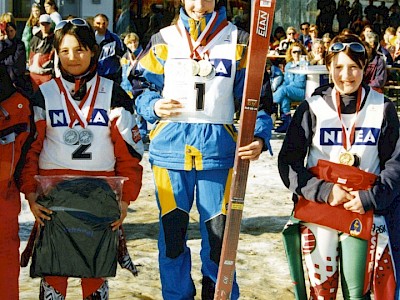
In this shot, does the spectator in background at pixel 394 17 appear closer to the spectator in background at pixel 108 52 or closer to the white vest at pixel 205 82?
the spectator in background at pixel 108 52

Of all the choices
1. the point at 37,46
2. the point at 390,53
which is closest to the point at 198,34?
the point at 37,46

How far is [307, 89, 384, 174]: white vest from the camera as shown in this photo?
3.45 meters

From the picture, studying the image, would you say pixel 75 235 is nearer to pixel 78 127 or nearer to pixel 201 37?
pixel 78 127

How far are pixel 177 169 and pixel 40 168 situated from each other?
26.7 inches

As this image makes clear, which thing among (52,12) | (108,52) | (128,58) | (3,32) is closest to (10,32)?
(3,32)

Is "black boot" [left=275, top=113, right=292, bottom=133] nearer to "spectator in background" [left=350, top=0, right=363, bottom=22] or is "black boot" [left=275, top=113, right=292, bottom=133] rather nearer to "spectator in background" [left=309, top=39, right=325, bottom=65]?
"spectator in background" [left=309, top=39, right=325, bottom=65]

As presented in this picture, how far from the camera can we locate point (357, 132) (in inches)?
136

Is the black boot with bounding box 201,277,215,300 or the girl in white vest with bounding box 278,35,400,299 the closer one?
the girl in white vest with bounding box 278,35,400,299

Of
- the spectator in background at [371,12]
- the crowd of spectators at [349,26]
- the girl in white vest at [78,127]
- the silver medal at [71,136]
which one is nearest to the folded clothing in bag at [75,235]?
the girl in white vest at [78,127]

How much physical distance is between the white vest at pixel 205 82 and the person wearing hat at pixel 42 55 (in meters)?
6.92

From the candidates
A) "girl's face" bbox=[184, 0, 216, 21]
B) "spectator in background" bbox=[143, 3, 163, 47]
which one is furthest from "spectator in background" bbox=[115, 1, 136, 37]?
"girl's face" bbox=[184, 0, 216, 21]

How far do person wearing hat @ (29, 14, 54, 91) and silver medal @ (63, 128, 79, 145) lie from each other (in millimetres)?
7114

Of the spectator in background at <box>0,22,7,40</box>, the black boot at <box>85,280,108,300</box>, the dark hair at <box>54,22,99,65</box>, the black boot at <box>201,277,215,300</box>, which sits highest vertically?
the dark hair at <box>54,22,99,65</box>

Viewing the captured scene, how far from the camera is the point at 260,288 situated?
186 inches
